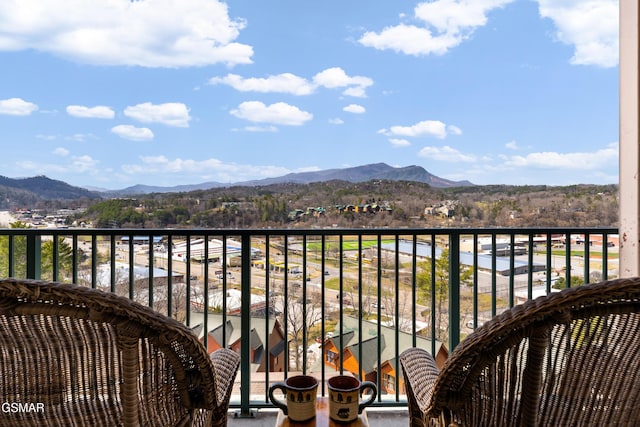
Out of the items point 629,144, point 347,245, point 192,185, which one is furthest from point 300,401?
point 192,185

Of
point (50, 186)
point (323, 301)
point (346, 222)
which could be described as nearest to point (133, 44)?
point (50, 186)

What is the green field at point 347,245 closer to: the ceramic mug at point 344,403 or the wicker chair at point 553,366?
the ceramic mug at point 344,403

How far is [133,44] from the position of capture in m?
6.28

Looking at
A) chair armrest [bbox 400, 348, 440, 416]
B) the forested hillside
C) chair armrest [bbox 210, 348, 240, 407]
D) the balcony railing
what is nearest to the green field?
the balcony railing

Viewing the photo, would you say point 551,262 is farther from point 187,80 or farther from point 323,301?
point 187,80

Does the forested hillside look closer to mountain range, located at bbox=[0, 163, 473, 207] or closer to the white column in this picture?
mountain range, located at bbox=[0, 163, 473, 207]

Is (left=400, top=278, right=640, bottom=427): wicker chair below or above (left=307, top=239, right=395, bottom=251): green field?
below

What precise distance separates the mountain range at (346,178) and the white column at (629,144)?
2534 mm

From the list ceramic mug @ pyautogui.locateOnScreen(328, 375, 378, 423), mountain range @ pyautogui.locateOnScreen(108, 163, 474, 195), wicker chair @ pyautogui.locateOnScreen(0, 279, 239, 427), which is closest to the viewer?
wicker chair @ pyautogui.locateOnScreen(0, 279, 239, 427)

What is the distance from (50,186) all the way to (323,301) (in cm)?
381

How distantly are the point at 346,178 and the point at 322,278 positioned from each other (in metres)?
2.52

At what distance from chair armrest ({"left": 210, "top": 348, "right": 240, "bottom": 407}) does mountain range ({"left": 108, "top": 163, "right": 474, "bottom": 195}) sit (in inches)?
131

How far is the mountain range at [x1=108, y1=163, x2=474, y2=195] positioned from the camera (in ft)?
15.1

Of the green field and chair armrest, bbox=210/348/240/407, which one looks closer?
chair armrest, bbox=210/348/240/407
